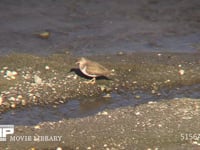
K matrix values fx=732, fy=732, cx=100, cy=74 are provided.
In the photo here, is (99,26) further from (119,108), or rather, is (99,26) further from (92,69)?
(119,108)

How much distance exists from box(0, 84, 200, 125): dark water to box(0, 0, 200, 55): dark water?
6.35 feet

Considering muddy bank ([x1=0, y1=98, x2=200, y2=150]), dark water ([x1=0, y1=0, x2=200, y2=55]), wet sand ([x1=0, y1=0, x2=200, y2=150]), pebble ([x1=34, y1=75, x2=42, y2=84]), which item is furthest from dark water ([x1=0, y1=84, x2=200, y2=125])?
dark water ([x1=0, y1=0, x2=200, y2=55])

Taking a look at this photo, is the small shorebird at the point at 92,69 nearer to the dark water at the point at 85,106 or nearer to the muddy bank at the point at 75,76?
the muddy bank at the point at 75,76

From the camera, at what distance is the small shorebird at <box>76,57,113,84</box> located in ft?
36.8

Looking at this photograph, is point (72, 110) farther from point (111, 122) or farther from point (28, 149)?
point (28, 149)

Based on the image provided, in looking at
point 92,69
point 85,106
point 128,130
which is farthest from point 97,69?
point 128,130

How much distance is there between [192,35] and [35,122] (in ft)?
17.0

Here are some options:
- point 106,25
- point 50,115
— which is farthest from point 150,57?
point 50,115

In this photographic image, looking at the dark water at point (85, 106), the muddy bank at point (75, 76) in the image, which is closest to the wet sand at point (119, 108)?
the muddy bank at point (75, 76)

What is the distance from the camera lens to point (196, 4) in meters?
15.9

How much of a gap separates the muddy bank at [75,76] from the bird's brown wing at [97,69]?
206 millimetres

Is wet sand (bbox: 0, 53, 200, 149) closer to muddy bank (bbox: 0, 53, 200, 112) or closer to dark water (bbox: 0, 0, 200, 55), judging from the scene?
muddy bank (bbox: 0, 53, 200, 112)

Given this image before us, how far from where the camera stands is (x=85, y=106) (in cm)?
1064

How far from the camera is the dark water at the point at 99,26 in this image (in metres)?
13.2
